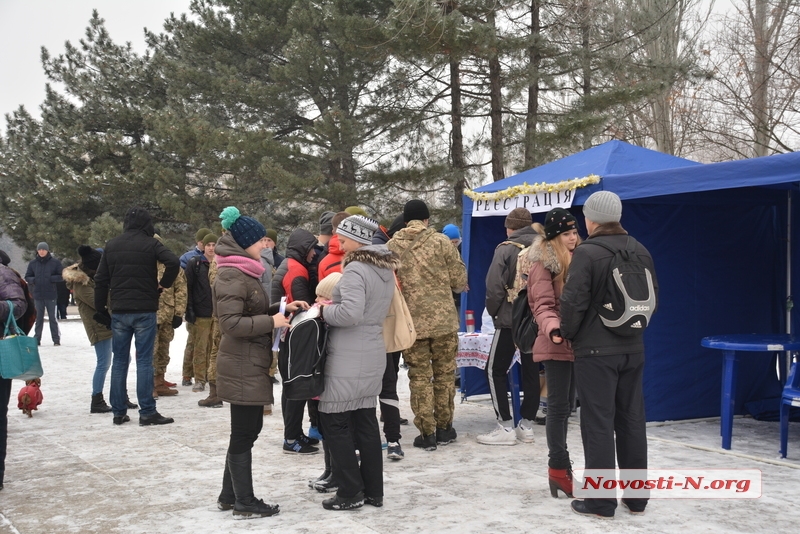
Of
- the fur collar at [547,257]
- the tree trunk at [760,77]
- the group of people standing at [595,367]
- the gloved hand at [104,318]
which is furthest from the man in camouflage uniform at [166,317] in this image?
the tree trunk at [760,77]

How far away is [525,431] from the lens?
6.16m

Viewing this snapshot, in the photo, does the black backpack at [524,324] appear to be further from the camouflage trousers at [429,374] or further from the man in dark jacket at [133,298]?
the man in dark jacket at [133,298]

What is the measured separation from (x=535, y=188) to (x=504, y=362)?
1.77 metres

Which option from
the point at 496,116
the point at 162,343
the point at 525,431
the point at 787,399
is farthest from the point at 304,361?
the point at 496,116

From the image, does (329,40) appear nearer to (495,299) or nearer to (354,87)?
(354,87)

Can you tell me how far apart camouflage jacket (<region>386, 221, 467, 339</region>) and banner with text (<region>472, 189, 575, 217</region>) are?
140 centimetres

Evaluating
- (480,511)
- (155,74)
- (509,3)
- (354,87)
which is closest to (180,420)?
(480,511)

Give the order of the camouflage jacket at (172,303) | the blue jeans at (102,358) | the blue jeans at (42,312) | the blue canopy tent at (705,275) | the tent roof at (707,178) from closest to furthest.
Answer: the tent roof at (707,178) < the blue canopy tent at (705,275) < the blue jeans at (102,358) < the camouflage jacket at (172,303) < the blue jeans at (42,312)

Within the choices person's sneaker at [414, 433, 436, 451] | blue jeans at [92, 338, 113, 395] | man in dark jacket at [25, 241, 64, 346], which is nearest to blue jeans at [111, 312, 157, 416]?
blue jeans at [92, 338, 113, 395]

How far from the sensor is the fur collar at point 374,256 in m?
4.34

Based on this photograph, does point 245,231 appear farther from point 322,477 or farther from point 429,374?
point 429,374

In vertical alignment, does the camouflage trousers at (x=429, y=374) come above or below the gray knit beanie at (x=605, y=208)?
below

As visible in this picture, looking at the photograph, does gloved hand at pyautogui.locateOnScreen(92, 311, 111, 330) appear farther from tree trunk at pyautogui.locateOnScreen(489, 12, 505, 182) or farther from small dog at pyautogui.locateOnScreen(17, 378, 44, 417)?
tree trunk at pyautogui.locateOnScreen(489, 12, 505, 182)

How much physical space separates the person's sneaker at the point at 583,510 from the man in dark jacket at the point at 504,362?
5.97ft
